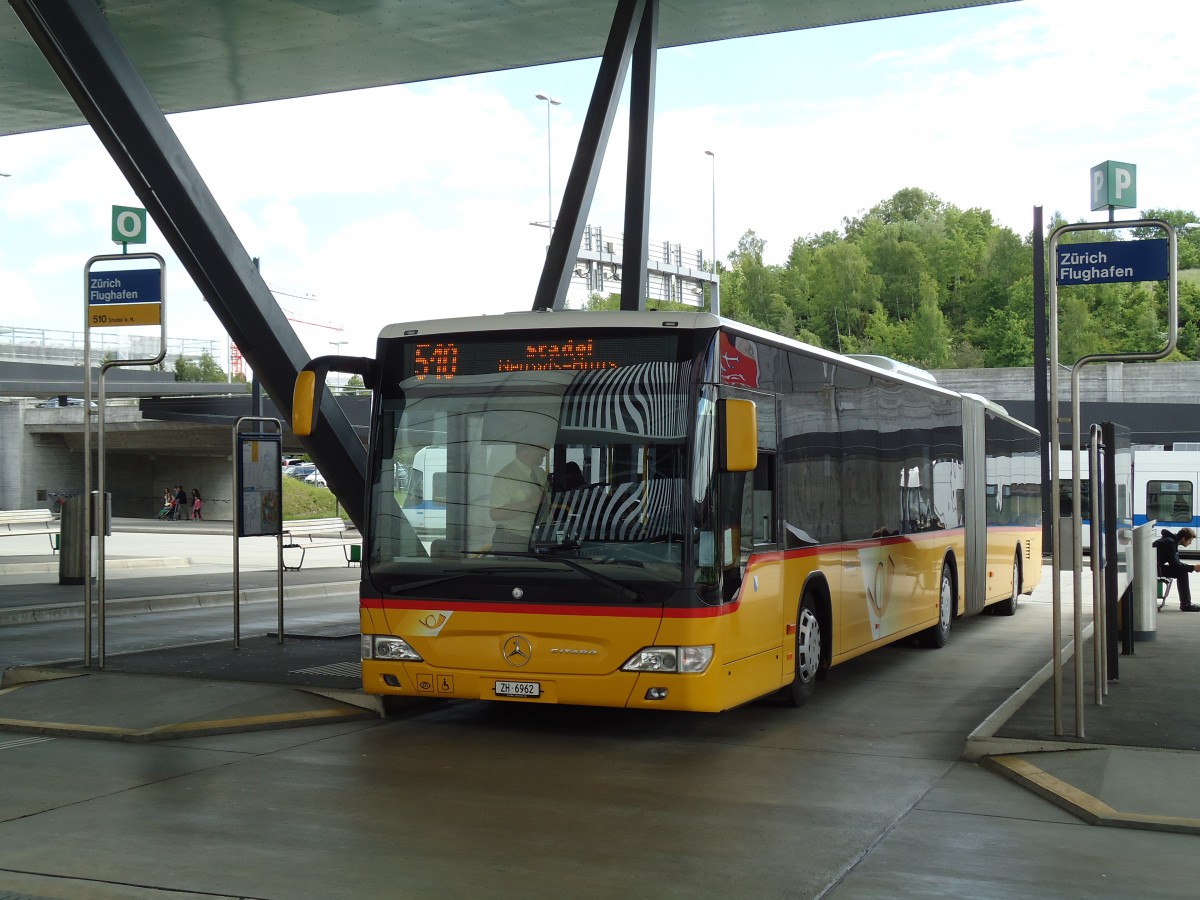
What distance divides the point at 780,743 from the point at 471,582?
2.51 m

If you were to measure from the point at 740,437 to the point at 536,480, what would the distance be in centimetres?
146

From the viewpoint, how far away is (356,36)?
651 inches

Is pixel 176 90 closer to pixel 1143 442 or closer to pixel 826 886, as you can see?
pixel 826 886

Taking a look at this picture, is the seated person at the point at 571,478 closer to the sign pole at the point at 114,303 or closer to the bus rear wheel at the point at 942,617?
the sign pole at the point at 114,303

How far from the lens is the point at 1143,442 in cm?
4334

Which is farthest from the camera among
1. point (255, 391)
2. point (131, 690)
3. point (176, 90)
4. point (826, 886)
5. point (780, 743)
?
point (255, 391)

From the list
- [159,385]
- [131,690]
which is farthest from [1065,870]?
[159,385]

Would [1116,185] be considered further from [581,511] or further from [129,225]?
[129,225]

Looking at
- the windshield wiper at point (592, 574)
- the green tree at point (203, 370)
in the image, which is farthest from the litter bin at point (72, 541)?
the green tree at point (203, 370)

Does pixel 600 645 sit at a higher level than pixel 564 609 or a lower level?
lower

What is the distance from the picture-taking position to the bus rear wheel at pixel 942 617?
15.9 metres

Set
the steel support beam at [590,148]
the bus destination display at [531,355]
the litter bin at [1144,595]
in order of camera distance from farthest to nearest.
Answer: the litter bin at [1144,595] → the steel support beam at [590,148] → the bus destination display at [531,355]

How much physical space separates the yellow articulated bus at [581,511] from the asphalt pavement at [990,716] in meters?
1.51

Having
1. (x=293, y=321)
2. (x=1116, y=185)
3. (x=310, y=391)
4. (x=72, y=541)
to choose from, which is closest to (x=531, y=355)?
(x=310, y=391)
